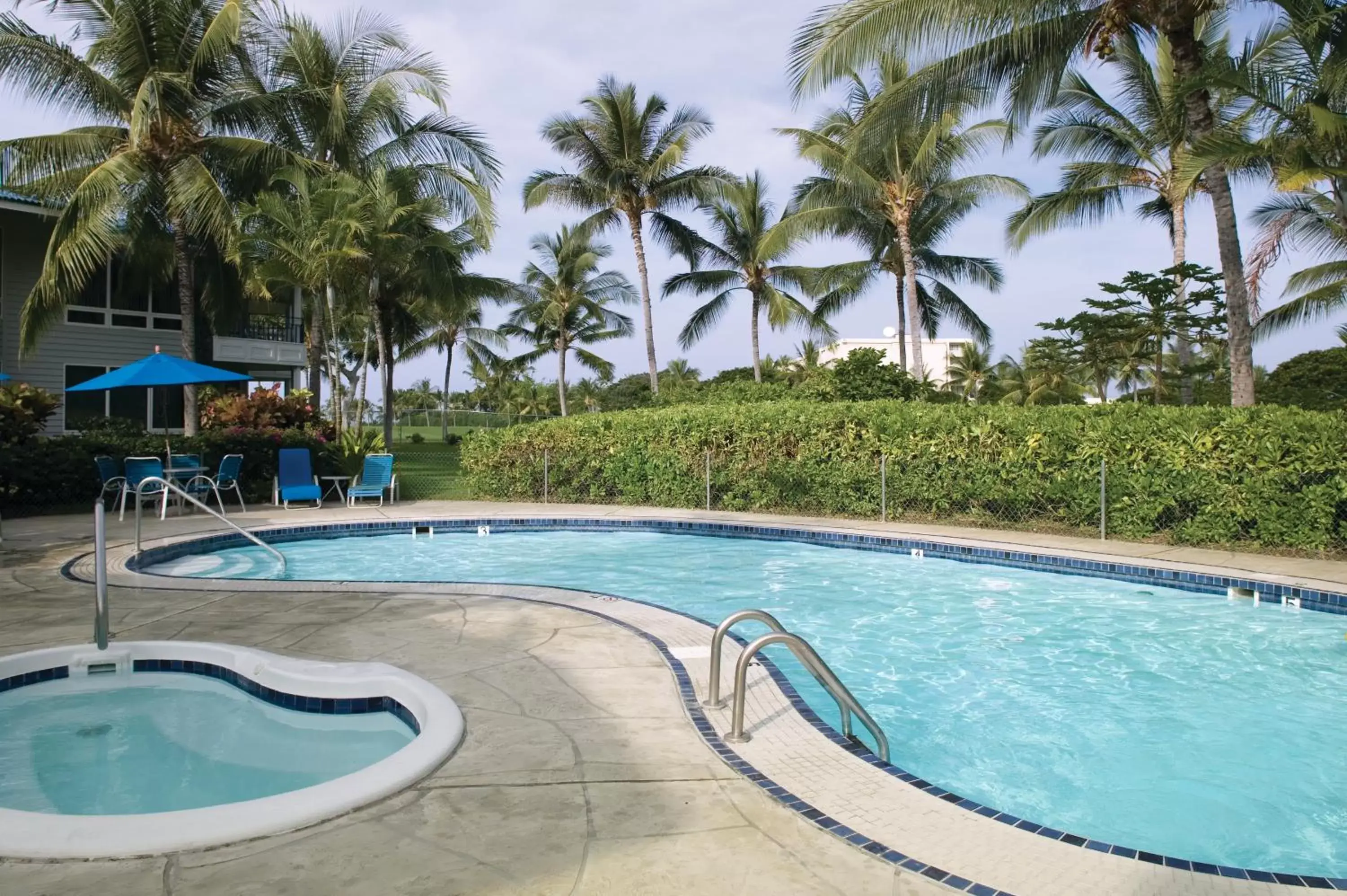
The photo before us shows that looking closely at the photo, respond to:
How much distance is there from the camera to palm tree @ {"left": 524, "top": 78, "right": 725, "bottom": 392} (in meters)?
25.7

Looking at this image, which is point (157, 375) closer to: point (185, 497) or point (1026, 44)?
point (185, 497)

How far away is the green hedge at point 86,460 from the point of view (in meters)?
12.8

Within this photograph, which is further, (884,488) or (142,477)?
(884,488)

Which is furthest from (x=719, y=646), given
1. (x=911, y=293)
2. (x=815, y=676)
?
(x=911, y=293)

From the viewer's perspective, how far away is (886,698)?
19.7 ft

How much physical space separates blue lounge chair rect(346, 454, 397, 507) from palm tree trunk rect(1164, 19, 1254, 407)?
12.8m

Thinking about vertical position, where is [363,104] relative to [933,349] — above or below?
below

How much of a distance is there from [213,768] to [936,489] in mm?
10082

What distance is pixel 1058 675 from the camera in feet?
21.2

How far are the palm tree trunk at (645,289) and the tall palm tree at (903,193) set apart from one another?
15.9ft

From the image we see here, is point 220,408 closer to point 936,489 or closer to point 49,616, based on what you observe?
point 49,616

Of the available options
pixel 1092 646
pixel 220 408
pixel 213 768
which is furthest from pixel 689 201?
pixel 213 768

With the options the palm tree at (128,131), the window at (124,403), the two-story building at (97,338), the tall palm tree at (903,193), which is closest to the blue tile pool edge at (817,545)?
the palm tree at (128,131)

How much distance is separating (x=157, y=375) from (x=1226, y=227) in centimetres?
1483
